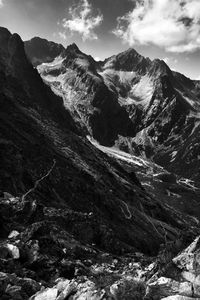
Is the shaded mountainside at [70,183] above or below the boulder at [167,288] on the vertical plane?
below

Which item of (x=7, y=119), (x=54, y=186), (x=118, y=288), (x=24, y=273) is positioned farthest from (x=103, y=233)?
(x=7, y=119)

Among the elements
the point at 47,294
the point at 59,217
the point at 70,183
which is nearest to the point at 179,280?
the point at 47,294

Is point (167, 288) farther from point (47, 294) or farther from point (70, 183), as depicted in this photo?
point (70, 183)

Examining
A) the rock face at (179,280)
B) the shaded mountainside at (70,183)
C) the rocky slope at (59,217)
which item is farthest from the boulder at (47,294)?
the shaded mountainside at (70,183)

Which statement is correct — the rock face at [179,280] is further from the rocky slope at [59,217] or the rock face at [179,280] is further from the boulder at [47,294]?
the boulder at [47,294]

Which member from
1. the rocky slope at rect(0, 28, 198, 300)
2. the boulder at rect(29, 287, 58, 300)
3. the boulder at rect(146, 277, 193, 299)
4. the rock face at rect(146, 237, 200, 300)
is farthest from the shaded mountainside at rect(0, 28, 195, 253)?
the boulder at rect(146, 277, 193, 299)

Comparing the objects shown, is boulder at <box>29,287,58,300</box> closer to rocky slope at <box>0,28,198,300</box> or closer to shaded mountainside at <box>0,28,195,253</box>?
A: rocky slope at <box>0,28,198,300</box>

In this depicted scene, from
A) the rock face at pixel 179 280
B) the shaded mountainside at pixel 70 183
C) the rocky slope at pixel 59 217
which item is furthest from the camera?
the shaded mountainside at pixel 70 183

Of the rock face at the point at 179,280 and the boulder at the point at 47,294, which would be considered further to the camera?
the boulder at the point at 47,294
